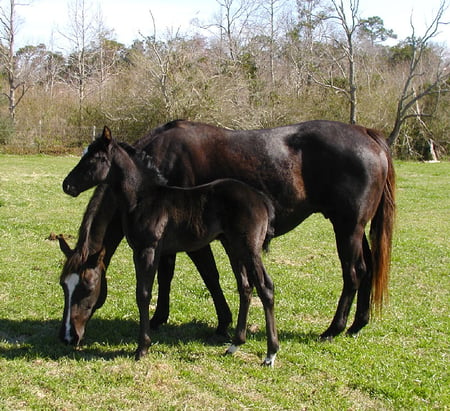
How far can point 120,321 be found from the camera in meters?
5.29

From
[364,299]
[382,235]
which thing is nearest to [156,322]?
[364,299]

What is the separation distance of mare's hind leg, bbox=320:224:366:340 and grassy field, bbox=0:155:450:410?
13cm

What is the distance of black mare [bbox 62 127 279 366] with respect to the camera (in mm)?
4379

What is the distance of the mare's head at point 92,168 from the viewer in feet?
13.9

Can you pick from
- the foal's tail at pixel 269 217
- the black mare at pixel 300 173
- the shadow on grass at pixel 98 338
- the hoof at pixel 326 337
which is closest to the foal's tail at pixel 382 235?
the black mare at pixel 300 173

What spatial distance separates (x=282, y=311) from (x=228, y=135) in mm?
2077

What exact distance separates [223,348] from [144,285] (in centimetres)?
93

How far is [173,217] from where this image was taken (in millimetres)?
4461

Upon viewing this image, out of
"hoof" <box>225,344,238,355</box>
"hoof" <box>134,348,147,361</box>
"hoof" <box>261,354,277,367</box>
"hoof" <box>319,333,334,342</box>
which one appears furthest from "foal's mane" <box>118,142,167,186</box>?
"hoof" <box>319,333,334,342</box>

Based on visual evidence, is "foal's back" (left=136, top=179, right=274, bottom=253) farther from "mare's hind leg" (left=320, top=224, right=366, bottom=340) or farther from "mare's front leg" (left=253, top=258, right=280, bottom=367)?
"mare's hind leg" (left=320, top=224, right=366, bottom=340)

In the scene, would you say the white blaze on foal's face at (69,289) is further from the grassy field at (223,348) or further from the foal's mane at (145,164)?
the foal's mane at (145,164)

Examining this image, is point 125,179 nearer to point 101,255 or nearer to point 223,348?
point 101,255

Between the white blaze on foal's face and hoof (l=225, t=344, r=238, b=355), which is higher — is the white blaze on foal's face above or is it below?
above

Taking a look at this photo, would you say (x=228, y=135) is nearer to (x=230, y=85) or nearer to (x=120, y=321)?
(x=120, y=321)
